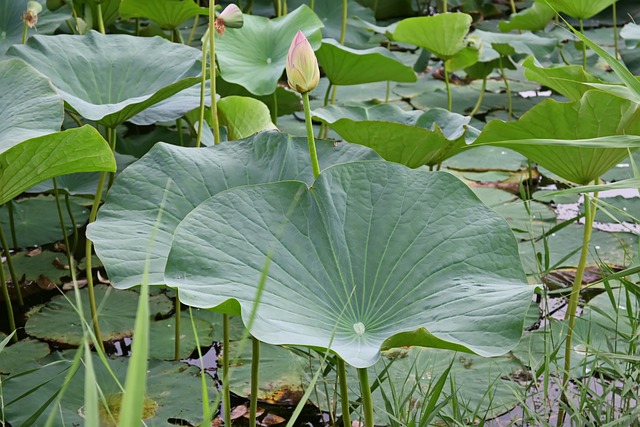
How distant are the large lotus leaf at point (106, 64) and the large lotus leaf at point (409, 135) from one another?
14.9 inches

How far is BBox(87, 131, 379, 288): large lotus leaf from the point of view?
4.21ft

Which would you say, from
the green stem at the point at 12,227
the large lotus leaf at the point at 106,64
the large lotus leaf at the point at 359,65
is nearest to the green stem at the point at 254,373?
the large lotus leaf at the point at 106,64

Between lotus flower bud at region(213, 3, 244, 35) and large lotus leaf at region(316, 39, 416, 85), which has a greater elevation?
A: large lotus leaf at region(316, 39, 416, 85)

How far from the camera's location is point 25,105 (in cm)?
145

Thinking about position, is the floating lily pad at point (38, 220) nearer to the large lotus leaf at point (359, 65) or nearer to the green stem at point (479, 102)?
the large lotus leaf at point (359, 65)

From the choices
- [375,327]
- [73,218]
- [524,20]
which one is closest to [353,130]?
[375,327]

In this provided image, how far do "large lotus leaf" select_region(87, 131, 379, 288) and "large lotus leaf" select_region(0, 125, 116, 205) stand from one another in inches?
2.3

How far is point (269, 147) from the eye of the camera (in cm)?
143

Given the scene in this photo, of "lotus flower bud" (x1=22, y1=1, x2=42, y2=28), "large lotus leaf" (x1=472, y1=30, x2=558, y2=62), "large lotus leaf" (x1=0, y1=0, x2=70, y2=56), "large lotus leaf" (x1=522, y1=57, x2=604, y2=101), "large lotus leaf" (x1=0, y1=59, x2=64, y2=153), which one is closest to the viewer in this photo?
"large lotus leaf" (x1=0, y1=59, x2=64, y2=153)

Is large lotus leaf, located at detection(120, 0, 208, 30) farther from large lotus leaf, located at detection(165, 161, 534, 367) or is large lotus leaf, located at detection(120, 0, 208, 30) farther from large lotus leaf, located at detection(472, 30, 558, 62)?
large lotus leaf, located at detection(165, 161, 534, 367)

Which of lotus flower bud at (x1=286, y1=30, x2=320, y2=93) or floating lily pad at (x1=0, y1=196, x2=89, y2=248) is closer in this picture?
lotus flower bud at (x1=286, y1=30, x2=320, y2=93)

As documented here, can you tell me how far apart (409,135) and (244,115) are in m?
0.35

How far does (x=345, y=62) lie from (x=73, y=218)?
0.93m

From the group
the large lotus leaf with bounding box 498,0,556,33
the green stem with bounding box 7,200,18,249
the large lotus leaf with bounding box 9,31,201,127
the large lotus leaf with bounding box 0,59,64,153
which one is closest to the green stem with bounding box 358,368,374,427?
the large lotus leaf with bounding box 0,59,64,153
